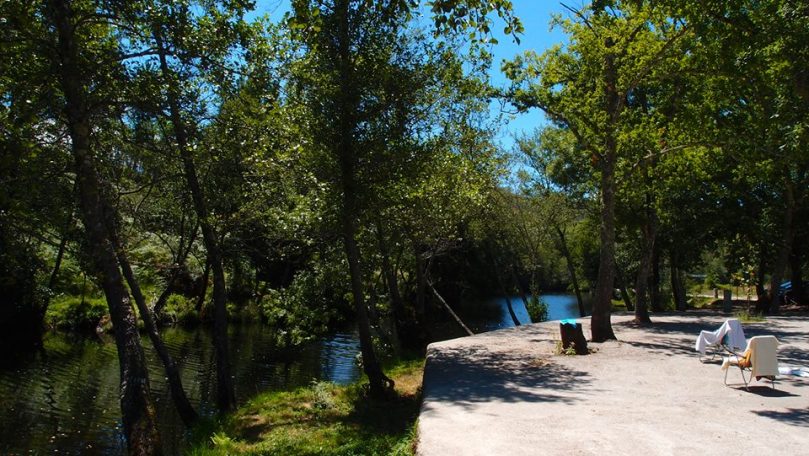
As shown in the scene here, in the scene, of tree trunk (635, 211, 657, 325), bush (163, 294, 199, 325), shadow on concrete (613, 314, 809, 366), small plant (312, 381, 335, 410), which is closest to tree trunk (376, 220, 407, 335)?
small plant (312, 381, 335, 410)

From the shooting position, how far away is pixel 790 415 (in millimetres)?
7539

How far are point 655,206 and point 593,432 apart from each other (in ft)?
47.7

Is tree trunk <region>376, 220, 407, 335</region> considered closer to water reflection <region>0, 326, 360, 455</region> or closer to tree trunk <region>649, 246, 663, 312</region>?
water reflection <region>0, 326, 360, 455</region>

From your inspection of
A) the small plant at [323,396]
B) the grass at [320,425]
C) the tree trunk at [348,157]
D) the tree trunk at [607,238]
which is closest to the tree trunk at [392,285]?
the tree trunk at [348,157]

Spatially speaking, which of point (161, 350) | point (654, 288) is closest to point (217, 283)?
point (161, 350)

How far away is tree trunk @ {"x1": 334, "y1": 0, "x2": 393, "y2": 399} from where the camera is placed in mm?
10328

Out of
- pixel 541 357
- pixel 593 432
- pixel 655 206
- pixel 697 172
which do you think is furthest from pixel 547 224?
pixel 593 432

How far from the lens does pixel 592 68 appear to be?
48.3 feet

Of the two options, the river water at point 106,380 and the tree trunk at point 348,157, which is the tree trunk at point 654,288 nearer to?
the river water at point 106,380

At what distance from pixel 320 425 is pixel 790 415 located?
7.04 metres

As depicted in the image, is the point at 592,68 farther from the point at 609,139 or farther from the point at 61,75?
the point at 61,75

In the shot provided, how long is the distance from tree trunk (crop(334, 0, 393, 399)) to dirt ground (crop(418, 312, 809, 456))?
4.61 feet

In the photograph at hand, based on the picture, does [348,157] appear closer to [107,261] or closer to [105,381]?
[107,261]

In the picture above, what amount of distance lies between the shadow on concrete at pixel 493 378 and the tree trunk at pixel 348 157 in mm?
1361
